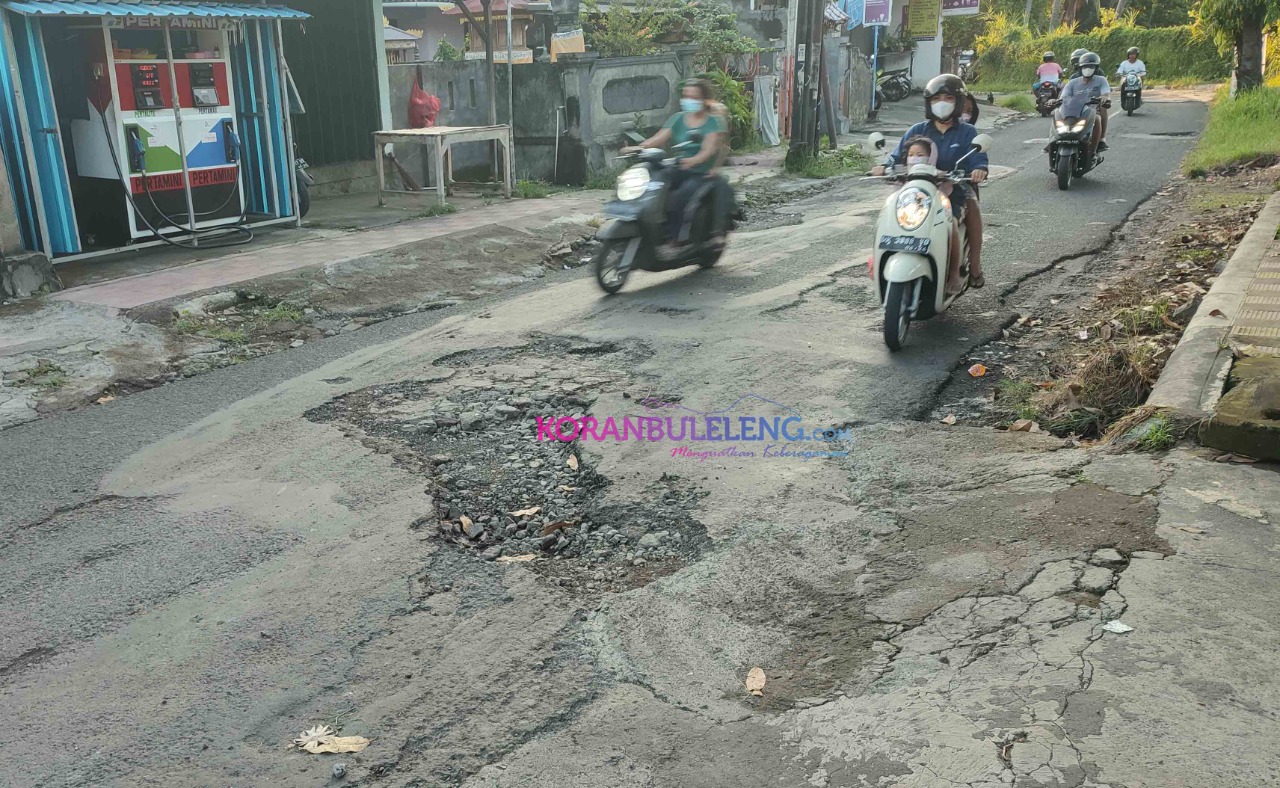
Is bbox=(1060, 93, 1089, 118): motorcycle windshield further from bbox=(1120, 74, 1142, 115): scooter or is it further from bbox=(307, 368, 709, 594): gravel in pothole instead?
bbox=(1120, 74, 1142, 115): scooter

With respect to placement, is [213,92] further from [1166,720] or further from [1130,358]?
[1166,720]

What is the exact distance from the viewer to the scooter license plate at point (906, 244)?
20.1 feet

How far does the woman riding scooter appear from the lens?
811 centimetres

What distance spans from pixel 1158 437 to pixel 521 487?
9.10 ft

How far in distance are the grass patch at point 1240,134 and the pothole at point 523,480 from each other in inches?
445

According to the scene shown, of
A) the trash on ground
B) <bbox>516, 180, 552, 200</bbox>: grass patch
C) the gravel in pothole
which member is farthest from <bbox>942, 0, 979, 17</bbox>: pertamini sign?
the trash on ground

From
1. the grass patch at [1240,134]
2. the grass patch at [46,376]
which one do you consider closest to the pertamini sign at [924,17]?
the grass patch at [1240,134]

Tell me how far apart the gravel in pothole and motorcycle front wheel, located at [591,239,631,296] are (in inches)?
85.8

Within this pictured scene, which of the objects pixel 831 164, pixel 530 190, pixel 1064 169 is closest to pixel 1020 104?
pixel 831 164

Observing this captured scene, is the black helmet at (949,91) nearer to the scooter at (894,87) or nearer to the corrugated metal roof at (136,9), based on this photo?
the corrugated metal roof at (136,9)

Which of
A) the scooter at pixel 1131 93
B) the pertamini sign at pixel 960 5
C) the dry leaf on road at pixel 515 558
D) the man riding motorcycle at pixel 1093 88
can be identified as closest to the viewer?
the dry leaf on road at pixel 515 558

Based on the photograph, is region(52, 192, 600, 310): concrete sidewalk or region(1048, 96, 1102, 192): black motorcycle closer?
region(52, 192, 600, 310): concrete sidewalk

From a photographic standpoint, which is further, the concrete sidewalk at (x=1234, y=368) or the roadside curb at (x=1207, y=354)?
the roadside curb at (x=1207, y=354)

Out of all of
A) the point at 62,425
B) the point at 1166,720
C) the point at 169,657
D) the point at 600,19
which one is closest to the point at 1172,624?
the point at 1166,720
